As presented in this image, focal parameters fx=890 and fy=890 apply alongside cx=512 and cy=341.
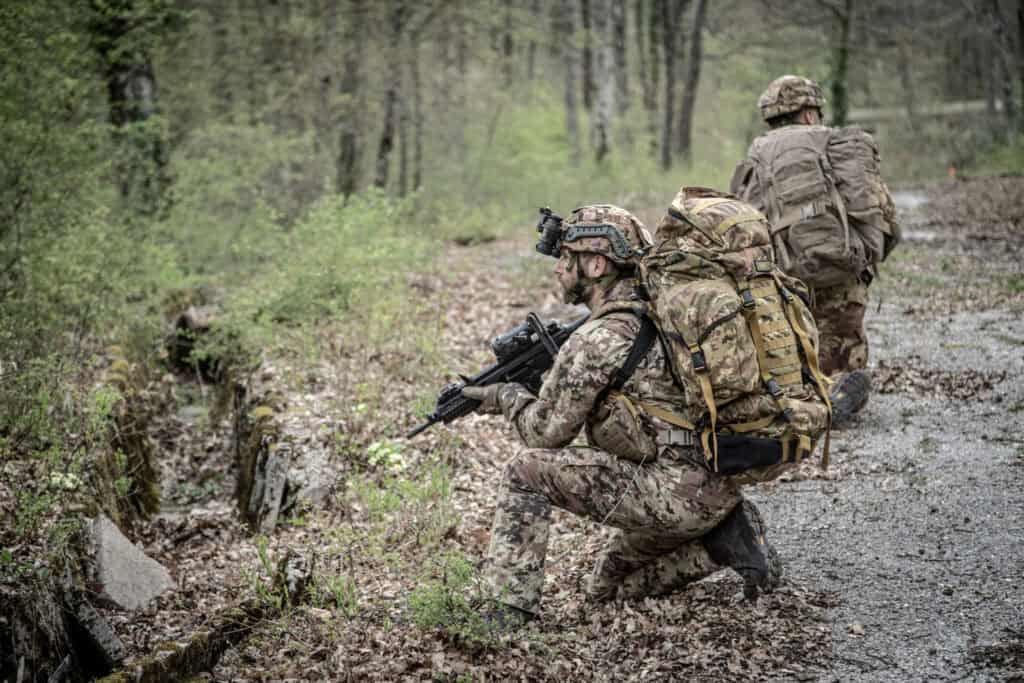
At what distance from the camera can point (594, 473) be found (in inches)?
163

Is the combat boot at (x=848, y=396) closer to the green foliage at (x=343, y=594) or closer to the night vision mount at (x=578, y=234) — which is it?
the night vision mount at (x=578, y=234)

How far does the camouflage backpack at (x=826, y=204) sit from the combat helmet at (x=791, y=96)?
0.16 meters

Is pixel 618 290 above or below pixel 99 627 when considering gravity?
above

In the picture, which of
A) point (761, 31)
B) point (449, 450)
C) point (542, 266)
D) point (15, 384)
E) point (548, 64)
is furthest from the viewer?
point (548, 64)

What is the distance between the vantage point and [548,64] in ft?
130

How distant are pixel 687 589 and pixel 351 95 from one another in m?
14.9

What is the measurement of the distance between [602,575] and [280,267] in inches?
250

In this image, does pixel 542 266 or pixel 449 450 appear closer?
pixel 449 450

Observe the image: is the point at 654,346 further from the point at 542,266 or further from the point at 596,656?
the point at 542,266

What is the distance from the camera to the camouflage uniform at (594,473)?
13.3ft

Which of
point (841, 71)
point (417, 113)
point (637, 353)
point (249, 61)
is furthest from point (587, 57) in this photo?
point (637, 353)

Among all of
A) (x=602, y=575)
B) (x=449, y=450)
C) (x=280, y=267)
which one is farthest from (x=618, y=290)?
(x=280, y=267)

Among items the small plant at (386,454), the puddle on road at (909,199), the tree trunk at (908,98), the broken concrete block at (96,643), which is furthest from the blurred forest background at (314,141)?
the puddle on road at (909,199)

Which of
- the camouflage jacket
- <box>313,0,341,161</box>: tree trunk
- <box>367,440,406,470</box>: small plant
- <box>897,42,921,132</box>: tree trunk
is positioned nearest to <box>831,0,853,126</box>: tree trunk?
<box>897,42,921,132</box>: tree trunk
